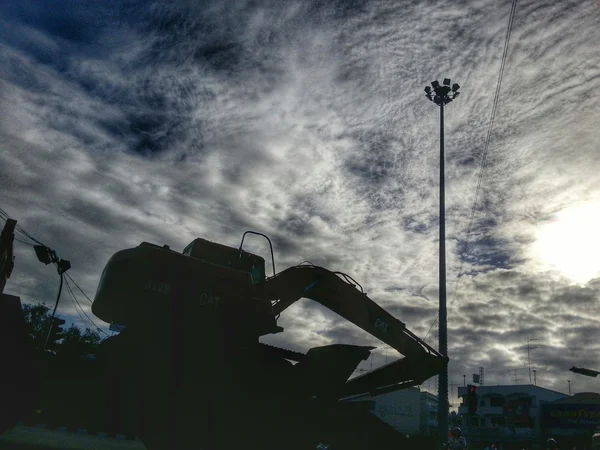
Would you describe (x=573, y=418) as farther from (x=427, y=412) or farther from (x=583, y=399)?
(x=427, y=412)

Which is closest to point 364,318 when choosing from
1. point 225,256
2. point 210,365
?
point 225,256

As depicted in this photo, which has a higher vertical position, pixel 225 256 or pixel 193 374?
pixel 225 256

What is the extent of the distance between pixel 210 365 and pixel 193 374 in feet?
0.86

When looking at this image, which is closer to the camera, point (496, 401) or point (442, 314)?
point (442, 314)

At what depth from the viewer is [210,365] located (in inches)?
246

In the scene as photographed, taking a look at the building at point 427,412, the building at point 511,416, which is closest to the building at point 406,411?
the building at point 427,412

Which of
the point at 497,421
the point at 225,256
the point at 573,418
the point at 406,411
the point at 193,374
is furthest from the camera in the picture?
the point at 406,411

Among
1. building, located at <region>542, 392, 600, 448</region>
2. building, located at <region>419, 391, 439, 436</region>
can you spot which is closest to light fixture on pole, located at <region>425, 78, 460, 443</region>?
building, located at <region>542, 392, 600, 448</region>

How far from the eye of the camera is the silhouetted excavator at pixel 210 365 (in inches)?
227

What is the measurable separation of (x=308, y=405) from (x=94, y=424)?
2866 mm

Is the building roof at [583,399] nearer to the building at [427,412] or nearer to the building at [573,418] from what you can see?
the building at [573,418]

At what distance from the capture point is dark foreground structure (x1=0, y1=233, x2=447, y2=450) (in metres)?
5.31

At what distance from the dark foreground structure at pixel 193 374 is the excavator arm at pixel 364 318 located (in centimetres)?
120

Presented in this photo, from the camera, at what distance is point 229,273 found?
22.9ft
